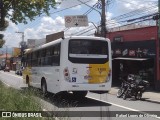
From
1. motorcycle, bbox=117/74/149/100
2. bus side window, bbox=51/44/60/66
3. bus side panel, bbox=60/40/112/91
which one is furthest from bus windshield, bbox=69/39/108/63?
motorcycle, bbox=117/74/149/100

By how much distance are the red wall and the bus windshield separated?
1111 centimetres

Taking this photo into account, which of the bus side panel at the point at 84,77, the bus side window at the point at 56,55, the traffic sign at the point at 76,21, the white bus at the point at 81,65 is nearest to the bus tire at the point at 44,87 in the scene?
the white bus at the point at 81,65

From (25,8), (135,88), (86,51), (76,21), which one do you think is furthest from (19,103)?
(76,21)

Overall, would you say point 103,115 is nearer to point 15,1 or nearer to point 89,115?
point 89,115

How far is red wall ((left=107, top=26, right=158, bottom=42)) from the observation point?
28069 millimetres

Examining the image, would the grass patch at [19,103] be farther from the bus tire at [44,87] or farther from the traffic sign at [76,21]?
the traffic sign at [76,21]

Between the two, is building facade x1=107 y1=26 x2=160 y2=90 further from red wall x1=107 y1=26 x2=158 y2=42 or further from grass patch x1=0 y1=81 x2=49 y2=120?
grass patch x1=0 y1=81 x2=49 y2=120

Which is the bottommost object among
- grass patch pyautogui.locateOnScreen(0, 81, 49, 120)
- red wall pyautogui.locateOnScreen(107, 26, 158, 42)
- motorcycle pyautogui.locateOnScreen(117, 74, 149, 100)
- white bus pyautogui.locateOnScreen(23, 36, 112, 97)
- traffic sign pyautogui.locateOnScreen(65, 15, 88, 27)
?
motorcycle pyautogui.locateOnScreen(117, 74, 149, 100)

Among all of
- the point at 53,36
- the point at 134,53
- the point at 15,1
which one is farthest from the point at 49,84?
the point at 53,36

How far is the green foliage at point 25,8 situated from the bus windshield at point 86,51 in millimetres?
4055

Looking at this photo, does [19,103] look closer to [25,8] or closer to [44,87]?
[25,8]

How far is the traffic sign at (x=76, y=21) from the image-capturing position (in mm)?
40297

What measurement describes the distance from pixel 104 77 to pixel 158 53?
1063 cm

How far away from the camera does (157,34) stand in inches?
1077
